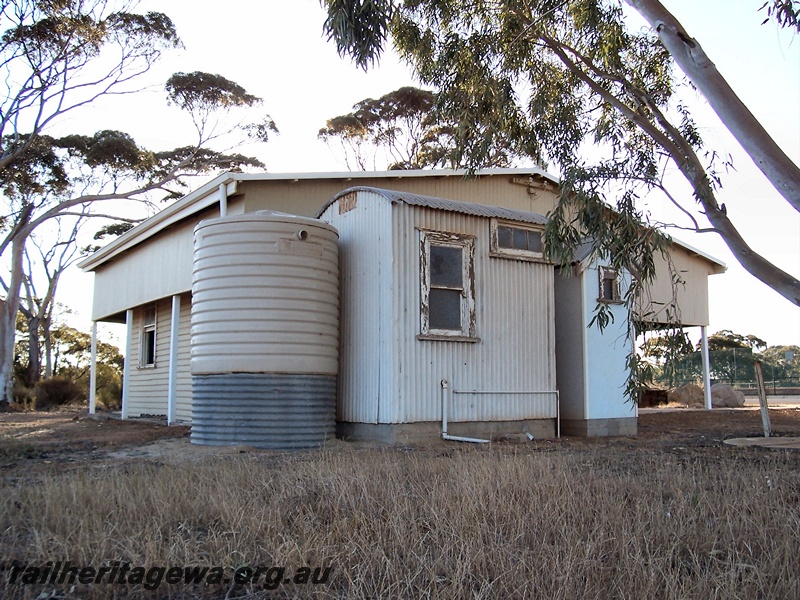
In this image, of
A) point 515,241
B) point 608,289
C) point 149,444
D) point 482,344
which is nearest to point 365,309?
point 482,344

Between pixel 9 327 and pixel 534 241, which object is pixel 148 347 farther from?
pixel 9 327

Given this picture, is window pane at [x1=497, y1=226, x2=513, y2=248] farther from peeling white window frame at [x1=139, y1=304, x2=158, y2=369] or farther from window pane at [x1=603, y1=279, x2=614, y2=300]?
peeling white window frame at [x1=139, y1=304, x2=158, y2=369]

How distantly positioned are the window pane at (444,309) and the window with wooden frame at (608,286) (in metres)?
2.58

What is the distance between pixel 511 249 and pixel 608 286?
1899 millimetres

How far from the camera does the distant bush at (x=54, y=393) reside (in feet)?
93.6

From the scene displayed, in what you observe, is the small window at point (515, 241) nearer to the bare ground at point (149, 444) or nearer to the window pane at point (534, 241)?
the window pane at point (534, 241)

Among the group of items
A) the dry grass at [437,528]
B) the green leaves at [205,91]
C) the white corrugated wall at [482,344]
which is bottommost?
the dry grass at [437,528]

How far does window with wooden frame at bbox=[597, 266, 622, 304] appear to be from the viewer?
38.2 feet

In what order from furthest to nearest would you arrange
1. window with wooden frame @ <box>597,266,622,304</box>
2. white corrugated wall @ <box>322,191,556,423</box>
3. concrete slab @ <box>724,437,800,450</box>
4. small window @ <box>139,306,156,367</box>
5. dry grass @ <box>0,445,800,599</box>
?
small window @ <box>139,306,156,367</box>
window with wooden frame @ <box>597,266,622,304</box>
white corrugated wall @ <box>322,191,556,423</box>
concrete slab @ <box>724,437,800,450</box>
dry grass @ <box>0,445,800,599</box>

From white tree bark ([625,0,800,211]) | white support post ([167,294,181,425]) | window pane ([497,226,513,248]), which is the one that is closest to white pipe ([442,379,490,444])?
window pane ([497,226,513,248])

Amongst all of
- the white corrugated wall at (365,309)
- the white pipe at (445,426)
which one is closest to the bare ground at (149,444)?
the white pipe at (445,426)

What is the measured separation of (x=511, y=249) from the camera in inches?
430

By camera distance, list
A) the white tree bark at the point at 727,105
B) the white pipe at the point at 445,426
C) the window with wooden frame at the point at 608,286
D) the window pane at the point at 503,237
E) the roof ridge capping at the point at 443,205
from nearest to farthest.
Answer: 1. the white tree bark at the point at 727,105
2. the white pipe at the point at 445,426
3. the roof ridge capping at the point at 443,205
4. the window pane at the point at 503,237
5. the window with wooden frame at the point at 608,286

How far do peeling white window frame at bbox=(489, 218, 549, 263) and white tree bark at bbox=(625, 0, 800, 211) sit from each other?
10.9 feet
